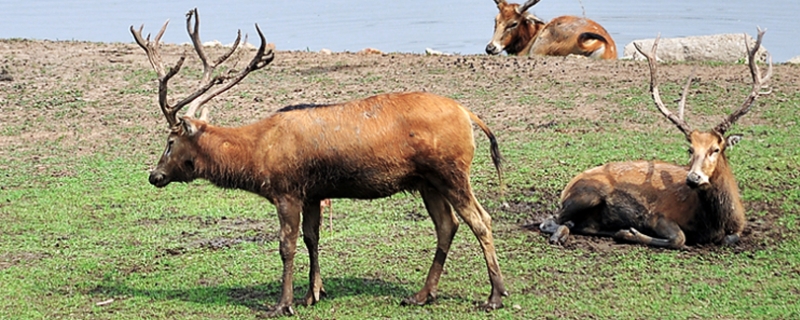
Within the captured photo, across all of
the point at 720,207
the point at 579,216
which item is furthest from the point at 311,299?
the point at 720,207

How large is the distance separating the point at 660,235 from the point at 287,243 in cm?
337

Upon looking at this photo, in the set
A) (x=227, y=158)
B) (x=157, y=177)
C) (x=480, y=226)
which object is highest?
(x=227, y=158)

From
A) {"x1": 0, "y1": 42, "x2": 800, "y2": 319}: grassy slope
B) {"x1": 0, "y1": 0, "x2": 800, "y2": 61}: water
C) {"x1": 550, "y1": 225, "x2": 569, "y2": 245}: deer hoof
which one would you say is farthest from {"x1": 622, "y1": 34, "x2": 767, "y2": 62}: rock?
{"x1": 550, "y1": 225, "x2": 569, "y2": 245}: deer hoof

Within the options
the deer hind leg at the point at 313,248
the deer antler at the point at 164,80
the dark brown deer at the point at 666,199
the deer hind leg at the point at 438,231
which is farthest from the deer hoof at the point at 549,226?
the deer antler at the point at 164,80

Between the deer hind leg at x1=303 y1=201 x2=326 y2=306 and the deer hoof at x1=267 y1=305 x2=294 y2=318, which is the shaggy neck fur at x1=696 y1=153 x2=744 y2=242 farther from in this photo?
the deer hoof at x1=267 y1=305 x2=294 y2=318

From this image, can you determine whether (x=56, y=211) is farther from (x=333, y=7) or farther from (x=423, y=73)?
(x=333, y=7)

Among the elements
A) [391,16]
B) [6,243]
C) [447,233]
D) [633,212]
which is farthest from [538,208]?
[391,16]

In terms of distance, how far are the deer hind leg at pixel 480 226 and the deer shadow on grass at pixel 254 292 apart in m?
0.31

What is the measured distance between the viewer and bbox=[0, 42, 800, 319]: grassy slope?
8.40 metres

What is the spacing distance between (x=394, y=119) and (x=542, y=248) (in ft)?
7.30

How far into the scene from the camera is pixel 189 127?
8.50 m

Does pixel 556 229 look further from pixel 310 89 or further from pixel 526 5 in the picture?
pixel 526 5

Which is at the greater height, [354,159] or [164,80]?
[164,80]

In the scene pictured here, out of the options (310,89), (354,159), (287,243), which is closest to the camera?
(354,159)
